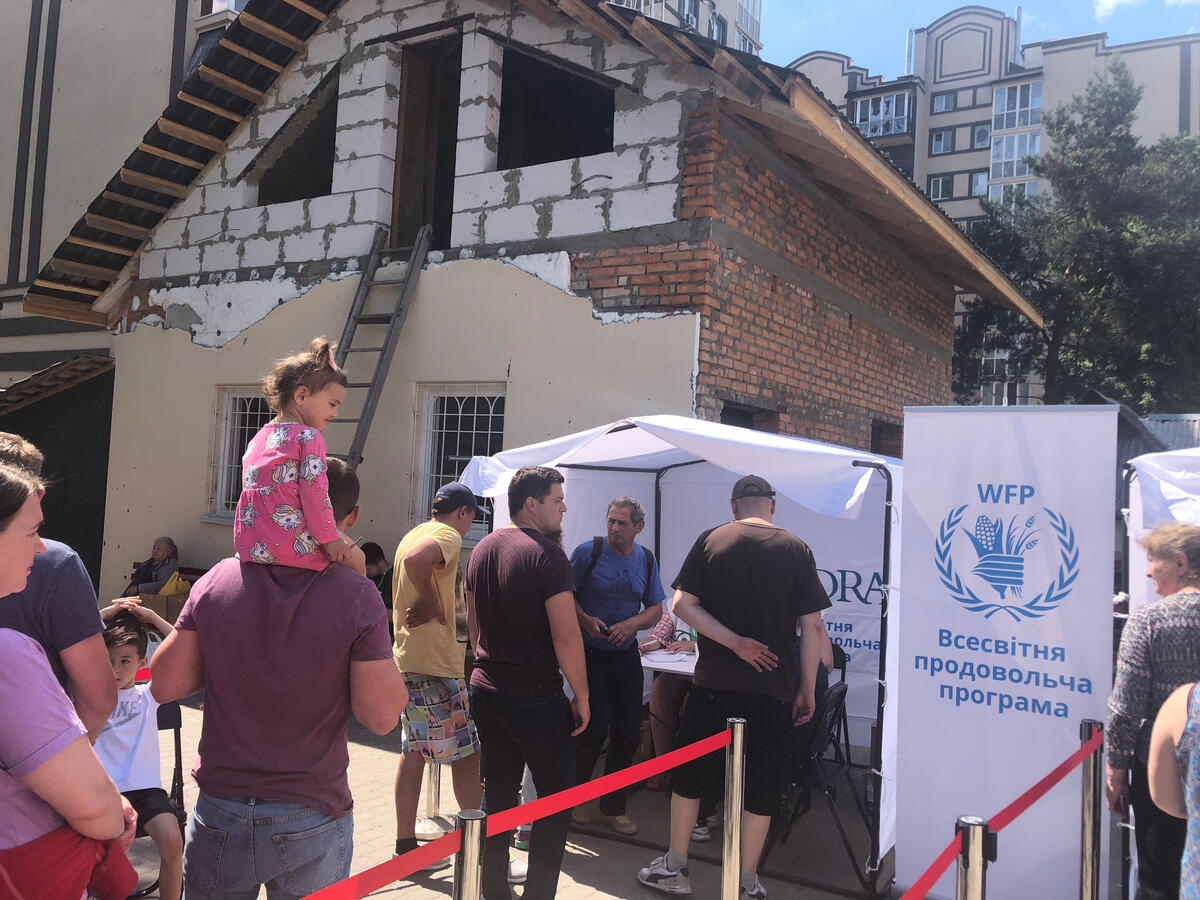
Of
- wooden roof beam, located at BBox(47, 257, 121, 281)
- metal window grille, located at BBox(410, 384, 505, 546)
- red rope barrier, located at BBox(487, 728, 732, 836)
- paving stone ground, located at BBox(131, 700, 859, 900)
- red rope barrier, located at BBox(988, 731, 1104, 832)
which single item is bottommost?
paving stone ground, located at BBox(131, 700, 859, 900)

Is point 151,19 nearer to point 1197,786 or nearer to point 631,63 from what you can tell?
point 631,63

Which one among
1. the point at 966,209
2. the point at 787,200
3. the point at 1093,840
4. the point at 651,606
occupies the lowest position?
the point at 1093,840

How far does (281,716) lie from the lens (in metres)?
2.42

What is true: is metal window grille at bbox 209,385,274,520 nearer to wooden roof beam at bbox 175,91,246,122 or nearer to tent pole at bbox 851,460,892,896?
wooden roof beam at bbox 175,91,246,122

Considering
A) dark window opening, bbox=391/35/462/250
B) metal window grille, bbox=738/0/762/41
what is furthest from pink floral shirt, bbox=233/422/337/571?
metal window grille, bbox=738/0/762/41

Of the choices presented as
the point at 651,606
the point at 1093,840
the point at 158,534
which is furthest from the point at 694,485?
the point at 158,534

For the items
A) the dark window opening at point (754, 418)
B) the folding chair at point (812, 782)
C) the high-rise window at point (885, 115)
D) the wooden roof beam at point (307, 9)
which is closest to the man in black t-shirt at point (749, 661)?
the folding chair at point (812, 782)

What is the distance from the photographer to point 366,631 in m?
2.45

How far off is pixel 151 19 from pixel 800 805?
13216 mm

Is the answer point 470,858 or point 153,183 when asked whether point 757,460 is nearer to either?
point 470,858

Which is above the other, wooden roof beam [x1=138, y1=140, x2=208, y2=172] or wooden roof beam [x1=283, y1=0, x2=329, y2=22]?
wooden roof beam [x1=283, y1=0, x2=329, y2=22]

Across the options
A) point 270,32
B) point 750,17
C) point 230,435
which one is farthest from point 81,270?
point 750,17

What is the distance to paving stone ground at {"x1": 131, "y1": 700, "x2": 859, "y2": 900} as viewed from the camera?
446 centimetres

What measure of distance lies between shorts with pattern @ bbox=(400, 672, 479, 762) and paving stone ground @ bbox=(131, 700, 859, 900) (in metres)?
0.61
